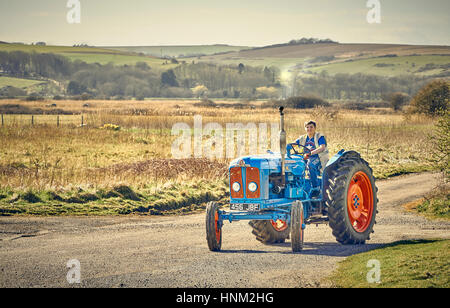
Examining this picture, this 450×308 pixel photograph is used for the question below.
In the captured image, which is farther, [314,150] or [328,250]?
[314,150]

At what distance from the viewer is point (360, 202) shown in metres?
13.2

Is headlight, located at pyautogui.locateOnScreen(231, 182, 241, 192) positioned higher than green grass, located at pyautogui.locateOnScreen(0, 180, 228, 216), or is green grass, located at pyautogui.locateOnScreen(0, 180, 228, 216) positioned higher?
headlight, located at pyautogui.locateOnScreen(231, 182, 241, 192)

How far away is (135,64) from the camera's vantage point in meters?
180

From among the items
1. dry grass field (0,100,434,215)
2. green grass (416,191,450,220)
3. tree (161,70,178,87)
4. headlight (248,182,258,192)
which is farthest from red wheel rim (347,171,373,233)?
tree (161,70,178,87)

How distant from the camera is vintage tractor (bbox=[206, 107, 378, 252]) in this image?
37.4 ft

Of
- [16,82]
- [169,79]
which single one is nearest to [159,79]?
[169,79]

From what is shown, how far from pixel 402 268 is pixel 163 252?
4710mm

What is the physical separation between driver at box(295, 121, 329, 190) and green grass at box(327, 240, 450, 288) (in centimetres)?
204

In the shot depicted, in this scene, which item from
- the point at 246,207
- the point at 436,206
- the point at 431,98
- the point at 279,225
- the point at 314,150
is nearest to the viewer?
the point at 246,207

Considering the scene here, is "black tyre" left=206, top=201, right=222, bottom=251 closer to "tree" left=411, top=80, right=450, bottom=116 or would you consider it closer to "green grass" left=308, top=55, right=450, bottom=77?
"tree" left=411, top=80, right=450, bottom=116

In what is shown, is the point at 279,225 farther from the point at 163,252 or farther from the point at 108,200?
the point at 108,200
